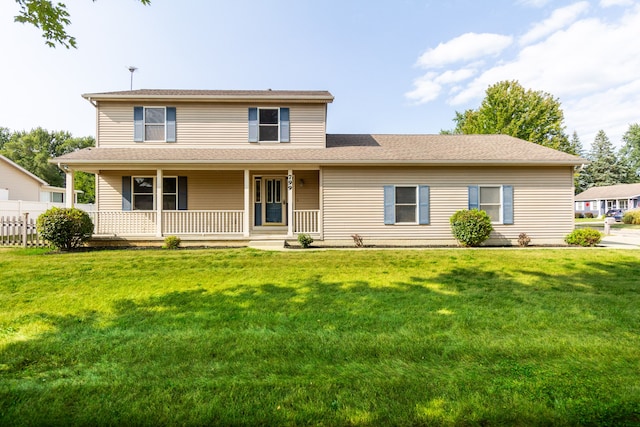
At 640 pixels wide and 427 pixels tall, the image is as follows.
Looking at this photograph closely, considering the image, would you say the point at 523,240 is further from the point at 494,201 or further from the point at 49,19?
the point at 49,19

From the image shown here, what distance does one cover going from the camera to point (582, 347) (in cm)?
338

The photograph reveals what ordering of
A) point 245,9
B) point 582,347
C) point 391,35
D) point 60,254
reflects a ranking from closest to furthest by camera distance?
point 582,347, point 60,254, point 245,9, point 391,35

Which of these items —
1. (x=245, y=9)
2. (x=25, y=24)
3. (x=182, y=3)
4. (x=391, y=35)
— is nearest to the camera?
(x=25, y=24)

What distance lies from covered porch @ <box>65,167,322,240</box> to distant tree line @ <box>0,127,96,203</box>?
105ft

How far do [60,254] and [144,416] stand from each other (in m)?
8.96

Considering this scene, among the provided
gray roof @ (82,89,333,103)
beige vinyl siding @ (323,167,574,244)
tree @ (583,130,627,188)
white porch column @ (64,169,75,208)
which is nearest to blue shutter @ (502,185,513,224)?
beige vinyl siding @ (323,167,574,244)

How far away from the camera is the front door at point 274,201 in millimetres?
12227

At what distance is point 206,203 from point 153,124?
3695mm

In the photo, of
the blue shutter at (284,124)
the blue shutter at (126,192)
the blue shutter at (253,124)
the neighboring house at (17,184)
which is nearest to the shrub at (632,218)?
the blue shutter at (284,124)

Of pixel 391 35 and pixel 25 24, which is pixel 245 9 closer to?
pixel 25 24

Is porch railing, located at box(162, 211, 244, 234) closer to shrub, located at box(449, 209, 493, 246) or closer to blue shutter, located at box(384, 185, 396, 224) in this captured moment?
blue shutter, located at box(384, 185, 396, 224)

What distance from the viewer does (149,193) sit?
464 inches

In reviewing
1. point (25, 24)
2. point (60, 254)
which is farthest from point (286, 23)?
point (60, 254)

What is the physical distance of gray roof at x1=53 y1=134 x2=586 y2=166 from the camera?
33.9ft
